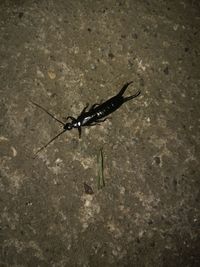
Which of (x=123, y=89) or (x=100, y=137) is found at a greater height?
(x=123, y=89)

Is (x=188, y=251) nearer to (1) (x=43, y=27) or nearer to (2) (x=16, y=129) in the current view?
(2) (x=16, y=129)

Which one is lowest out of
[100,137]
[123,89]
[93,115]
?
[100,137]

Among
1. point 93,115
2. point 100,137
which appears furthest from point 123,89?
point 100,137

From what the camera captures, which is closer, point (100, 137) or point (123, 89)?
point (100, 137)

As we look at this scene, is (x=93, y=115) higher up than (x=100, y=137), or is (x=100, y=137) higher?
(x=93, y=115)

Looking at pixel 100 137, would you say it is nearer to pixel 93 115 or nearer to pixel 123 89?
pixel 93 115

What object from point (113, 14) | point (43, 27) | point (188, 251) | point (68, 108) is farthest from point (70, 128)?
point (188, 251)

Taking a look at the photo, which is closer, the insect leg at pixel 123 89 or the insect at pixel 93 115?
the insect at pixel 93 115

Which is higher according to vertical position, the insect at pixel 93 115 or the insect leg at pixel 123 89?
the insect leg at pixel 123 89
